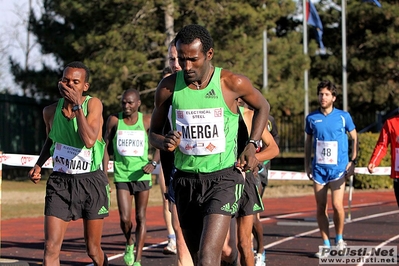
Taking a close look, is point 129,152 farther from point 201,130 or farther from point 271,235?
point 201,130

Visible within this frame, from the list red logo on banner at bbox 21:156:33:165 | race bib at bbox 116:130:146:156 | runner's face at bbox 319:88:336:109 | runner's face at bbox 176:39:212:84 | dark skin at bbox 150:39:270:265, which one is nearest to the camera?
dark skin at bbox 150:39:270:265

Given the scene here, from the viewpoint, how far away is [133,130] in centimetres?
1070

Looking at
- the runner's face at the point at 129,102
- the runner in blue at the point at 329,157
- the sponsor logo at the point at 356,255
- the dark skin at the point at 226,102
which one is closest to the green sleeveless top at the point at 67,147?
the dark skin at the point at 226,102

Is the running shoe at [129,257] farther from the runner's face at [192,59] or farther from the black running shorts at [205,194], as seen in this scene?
the runner's face at [192,59]

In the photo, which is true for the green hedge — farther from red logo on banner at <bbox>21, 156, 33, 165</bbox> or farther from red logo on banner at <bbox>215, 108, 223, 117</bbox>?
red logo on banner at <bbox>215, 108, 223, 117</bbox>

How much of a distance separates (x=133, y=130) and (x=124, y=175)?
627 millimetres

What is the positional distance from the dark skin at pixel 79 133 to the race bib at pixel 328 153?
4.34 meters

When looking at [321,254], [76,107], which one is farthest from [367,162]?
[76,107]

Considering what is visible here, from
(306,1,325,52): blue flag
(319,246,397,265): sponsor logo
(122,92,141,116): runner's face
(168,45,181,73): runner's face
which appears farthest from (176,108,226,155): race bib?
(306,1,325,52): blue flag

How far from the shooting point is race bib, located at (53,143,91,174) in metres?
7.45

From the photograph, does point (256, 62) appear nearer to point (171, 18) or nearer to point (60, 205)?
point (171, 18)

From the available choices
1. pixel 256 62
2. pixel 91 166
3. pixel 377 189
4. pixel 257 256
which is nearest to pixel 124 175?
pixel 257 256

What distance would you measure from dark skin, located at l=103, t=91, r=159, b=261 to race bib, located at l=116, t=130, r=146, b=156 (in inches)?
6.2

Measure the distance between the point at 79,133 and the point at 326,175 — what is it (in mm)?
4889
